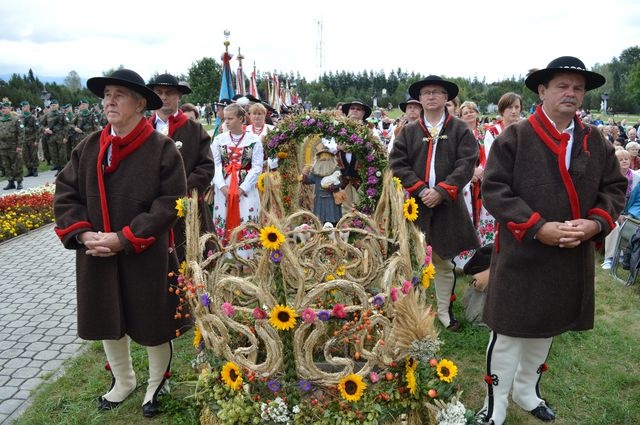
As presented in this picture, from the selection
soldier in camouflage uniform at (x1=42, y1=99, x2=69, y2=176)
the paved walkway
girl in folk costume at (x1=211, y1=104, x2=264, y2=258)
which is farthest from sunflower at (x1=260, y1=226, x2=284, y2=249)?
soldier in camouflage uniform at (x1=42, y1=99, x2=69, y2=176)

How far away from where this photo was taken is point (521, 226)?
2949 millimetres

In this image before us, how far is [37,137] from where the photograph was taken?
1599 cm

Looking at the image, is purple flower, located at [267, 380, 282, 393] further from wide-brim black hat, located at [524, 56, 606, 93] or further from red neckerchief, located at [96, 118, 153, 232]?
wide-brim black hat, located at [524, 56, 606, 93]

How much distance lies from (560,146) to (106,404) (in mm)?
3505

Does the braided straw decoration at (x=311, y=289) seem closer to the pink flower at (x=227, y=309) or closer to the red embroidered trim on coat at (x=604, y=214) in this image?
the pink flower at (x=227, y=309)

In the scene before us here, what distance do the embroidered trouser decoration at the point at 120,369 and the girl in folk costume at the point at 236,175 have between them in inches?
92.7

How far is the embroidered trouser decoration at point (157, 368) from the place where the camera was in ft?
11.7

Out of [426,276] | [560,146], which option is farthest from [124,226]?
[560,146]

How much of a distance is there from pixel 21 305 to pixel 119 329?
323cm

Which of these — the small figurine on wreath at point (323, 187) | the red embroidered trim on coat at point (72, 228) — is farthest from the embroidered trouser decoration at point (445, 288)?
the red embroidered trim on coat at point (72, 228)

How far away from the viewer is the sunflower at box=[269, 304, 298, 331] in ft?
8.70

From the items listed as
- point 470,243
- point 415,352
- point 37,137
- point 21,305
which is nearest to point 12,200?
point 21,305

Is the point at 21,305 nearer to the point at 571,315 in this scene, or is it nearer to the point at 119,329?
the point at 119,329

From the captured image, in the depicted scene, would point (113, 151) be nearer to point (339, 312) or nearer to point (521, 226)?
point (339, 312)
